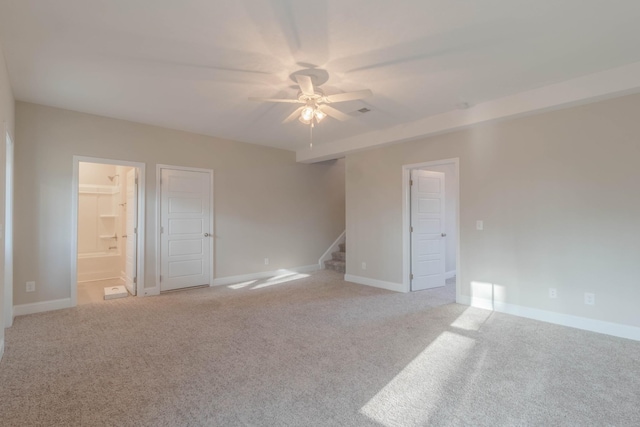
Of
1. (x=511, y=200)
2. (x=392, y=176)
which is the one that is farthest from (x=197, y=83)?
(x=511, y=200)

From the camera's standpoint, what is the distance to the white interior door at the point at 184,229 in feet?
16.9

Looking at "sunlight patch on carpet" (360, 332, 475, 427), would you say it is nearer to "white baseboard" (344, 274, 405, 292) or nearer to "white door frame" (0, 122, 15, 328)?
"white baseboard" (344, 274, 405, 292)

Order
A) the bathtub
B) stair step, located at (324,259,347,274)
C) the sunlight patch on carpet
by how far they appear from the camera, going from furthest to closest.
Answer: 1. stair step, located at (324,259,347,274)
2. the bathtub
3. the sunlight patch on carpet

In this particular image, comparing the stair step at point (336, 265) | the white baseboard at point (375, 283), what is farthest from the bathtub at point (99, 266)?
the white baseboard at point (375, 283)

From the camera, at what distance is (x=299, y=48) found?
2.71m

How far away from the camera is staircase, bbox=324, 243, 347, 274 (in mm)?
6929

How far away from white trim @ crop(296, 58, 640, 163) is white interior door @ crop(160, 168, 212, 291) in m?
2.95

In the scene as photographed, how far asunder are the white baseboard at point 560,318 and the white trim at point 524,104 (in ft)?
7.72

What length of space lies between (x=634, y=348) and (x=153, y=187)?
20.3 ft

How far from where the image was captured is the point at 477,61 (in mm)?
2949

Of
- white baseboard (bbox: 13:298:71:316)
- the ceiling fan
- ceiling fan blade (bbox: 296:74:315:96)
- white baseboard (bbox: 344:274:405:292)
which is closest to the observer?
ceiling fan blade (bbox: 296:74:315:96)

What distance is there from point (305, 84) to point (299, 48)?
0.98 feet

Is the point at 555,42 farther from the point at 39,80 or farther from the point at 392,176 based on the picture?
the point at 39,80

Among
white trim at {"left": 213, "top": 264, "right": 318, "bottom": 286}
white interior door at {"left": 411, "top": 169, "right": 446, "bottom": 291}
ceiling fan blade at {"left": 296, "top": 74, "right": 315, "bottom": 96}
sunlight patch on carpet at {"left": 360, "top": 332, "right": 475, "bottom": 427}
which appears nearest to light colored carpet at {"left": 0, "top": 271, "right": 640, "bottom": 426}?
sunlight patch on carpet at {"left": 360, "top": 332, "right": 475, "bottom": 427}
